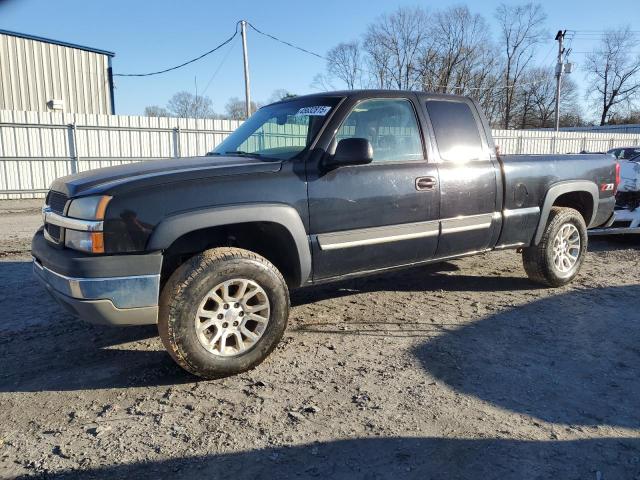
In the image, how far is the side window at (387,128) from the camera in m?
3.94

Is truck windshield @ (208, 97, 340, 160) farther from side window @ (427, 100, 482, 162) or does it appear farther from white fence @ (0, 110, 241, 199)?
white fence @ (0, 110, 241, 199)

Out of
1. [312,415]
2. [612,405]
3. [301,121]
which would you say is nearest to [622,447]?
[612,405]

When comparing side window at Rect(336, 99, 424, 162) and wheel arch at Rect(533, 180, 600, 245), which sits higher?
side window at Rect(336, 99, 424, 162)

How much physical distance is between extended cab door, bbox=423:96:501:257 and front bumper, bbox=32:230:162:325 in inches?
97.9

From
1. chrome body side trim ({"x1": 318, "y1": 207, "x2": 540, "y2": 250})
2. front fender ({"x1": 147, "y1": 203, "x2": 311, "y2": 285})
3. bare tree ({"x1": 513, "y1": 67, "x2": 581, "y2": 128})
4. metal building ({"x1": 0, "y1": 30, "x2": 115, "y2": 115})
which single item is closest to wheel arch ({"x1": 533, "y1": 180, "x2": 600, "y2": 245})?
chrome body side trim ({"x1": 318, "y1": 207, "x2": 540, "y2": 250})

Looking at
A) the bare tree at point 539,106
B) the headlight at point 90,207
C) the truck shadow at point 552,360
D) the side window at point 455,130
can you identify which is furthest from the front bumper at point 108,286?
the bare tree at point 539,106

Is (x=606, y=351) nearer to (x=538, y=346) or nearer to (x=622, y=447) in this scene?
(x=538, y=346)

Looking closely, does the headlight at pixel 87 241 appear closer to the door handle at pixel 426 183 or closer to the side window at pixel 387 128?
the side window at pixel 387 128

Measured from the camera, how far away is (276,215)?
11.0ft

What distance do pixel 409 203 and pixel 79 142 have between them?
1318cm

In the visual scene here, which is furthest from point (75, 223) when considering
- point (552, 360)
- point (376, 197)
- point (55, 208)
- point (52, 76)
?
point (52, 76)

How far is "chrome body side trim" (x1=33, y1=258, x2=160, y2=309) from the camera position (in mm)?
2887

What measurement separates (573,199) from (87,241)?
517 centimetres

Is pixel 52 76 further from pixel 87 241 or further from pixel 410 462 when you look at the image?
pixel 410 462
